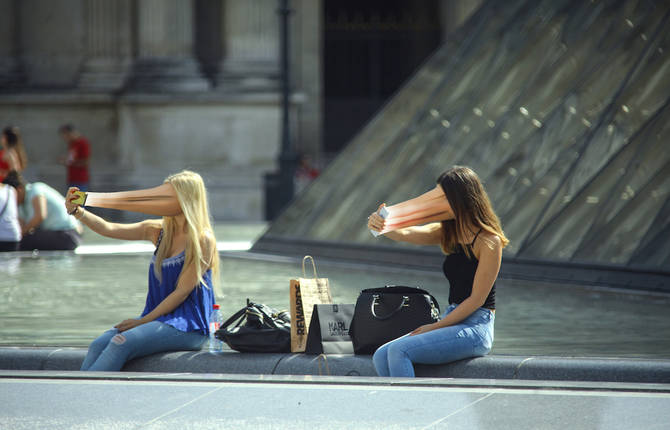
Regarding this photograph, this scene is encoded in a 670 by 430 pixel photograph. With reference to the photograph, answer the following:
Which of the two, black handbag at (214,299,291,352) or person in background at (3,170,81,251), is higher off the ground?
black handbag at (214,299,291,352)

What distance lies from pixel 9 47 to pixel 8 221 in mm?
11054

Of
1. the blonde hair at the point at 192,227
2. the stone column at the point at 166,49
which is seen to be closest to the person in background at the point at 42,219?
the blonde hair at the point at 192,227

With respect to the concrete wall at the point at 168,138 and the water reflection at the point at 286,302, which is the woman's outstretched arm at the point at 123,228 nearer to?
the water reflection at the point at 286,302

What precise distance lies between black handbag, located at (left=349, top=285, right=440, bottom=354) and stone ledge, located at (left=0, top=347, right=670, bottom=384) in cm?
12

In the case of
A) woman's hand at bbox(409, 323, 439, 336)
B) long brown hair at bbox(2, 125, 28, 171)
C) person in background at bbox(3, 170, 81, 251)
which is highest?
woman's hand at bbox(409, 323, 439, 336)

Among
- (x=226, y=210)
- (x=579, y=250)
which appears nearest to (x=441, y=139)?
(x=579, y=250)

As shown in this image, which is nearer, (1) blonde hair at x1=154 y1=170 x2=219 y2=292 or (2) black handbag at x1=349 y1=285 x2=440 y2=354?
(2) black handbag at x1=349 y1=285 x2=440 y2=354

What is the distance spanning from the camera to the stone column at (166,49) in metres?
22.6

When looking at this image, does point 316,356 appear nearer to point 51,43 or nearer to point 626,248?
point 626,248

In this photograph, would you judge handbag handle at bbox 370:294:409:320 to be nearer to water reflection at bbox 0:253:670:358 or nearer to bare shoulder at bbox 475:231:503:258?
bare shoulder at bbox 475:231:503:258

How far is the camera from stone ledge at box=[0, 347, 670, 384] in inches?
238

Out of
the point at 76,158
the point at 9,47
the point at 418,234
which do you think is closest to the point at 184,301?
the point at 418,234

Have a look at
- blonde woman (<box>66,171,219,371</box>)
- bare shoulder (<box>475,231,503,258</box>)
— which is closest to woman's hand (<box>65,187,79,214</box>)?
blonde woman (<box>66,171,219,371</box>)

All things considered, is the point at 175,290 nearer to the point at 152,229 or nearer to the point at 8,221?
the point at 152,229
